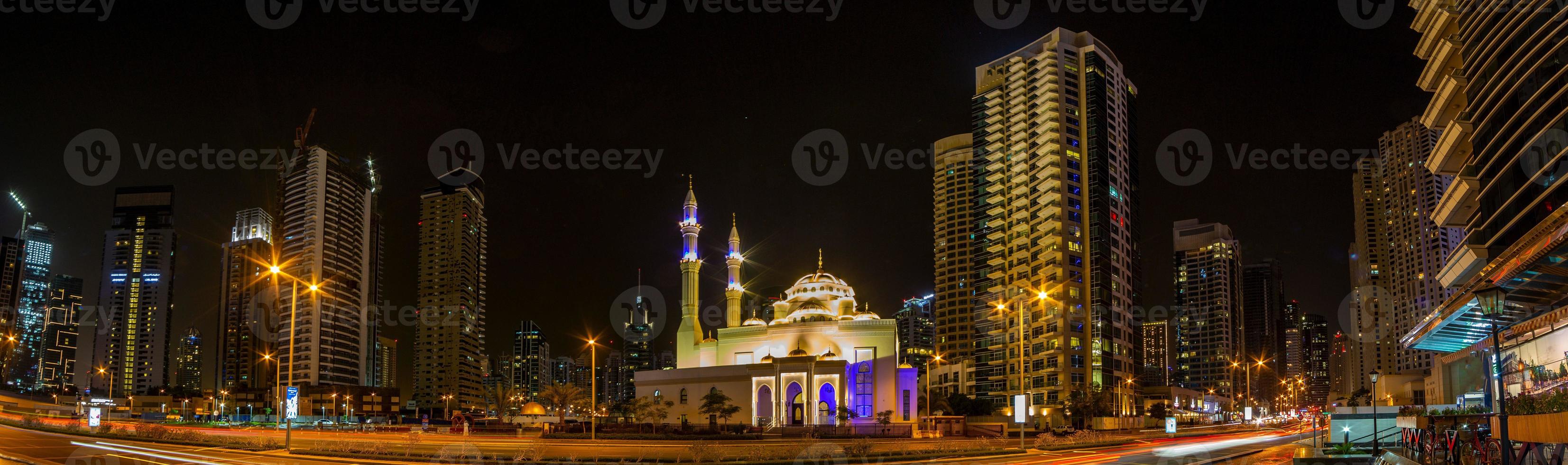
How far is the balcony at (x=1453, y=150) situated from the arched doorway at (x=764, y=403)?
186 feet

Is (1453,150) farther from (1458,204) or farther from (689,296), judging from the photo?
(689,296)

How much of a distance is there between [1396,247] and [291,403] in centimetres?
16449

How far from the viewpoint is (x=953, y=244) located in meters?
176

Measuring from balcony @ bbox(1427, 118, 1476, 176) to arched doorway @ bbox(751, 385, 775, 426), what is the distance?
186 feet

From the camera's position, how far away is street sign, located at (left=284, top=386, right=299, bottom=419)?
1326 inches

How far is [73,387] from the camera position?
185 metres

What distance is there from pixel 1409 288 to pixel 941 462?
5857 inches

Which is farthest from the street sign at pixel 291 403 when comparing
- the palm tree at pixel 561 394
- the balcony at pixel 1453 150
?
the balcony at pixel 1453 150

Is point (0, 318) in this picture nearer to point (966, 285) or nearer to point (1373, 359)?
point (966, 285)

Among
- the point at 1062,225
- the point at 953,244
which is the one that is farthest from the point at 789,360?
the point at 953,244

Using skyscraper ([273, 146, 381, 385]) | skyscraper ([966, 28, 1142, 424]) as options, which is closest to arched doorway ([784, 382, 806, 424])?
skyscraper ([966, 28, 1142, 424])

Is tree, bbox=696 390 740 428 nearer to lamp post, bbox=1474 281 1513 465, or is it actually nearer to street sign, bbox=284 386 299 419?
street sign, bbox=284 386 299 419

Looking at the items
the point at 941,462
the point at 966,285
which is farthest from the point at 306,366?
the point at 941,462

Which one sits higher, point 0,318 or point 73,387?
point 0,318
